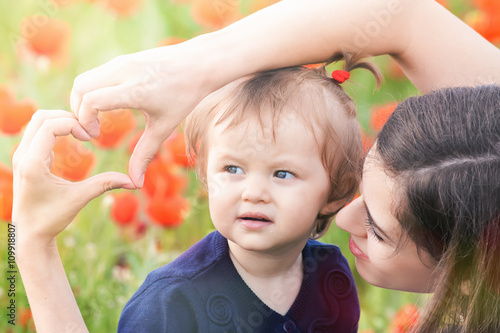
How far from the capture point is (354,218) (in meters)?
1.26

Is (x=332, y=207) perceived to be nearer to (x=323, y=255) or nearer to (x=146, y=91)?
(x=323, y=255)

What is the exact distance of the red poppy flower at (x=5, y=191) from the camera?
5.17ft

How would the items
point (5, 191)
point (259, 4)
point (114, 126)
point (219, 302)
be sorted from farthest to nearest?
point (259, 4) → point (114, 126) → point (5, 191) → point (219, 302)

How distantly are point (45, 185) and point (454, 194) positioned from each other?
2.01 feet

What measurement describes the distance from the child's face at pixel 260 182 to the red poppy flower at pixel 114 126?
0.52 meters

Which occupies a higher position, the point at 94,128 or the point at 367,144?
the point at 94,128

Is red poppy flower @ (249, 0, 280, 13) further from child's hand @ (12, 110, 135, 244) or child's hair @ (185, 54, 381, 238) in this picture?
child's hand @ (12, 110, 135, 244)

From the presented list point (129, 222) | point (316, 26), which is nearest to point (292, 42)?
point (316, 26)

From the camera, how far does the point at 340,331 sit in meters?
1.38

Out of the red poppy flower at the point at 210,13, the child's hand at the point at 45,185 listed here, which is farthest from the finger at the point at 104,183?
the red poppy flower at the point at 210,13

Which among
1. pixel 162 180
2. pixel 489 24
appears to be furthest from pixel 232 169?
pixel 489 24

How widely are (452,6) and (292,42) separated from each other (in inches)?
57.8

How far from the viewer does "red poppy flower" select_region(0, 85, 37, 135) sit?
163 centimetres

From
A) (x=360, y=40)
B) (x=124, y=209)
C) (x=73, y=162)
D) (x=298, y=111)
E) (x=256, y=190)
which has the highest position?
(x=360, y=40)
